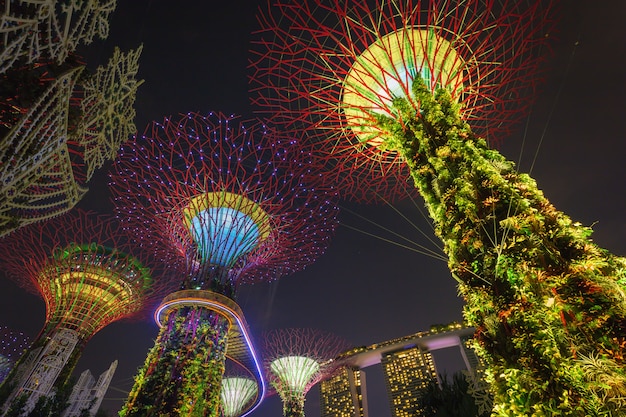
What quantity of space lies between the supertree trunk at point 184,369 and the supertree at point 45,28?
1276 cm

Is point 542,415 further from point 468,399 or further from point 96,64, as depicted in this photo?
point 468,399

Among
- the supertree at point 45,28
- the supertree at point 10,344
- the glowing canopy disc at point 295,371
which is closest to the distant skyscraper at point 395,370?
the glowing canopy disc at point 295,371

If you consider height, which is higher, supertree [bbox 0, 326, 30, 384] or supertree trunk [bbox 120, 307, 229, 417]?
supertree [bbox 0, 326, 30, 384]

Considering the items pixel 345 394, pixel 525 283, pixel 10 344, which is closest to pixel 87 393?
pixel 10 344

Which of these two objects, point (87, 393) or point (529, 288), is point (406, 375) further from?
point (529, 288)

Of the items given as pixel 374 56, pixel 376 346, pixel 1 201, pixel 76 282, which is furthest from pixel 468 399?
pixel 376 346

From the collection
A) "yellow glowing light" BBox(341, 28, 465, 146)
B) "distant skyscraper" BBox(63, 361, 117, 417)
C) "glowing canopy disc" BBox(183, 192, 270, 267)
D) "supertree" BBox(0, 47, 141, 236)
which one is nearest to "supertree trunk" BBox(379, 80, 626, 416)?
"yellow glowing light" BBox(341, 28, 465, 146)

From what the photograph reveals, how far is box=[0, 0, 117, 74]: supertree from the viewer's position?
357 centimetres

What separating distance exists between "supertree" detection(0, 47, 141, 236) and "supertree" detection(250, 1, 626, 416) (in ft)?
19.1

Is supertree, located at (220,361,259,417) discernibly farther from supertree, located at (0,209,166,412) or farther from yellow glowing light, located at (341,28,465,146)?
yellow glowing light, located at (341,28,465,146)

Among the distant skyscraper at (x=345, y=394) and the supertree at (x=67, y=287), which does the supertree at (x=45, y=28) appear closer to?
the supertree at (x=67, y=287)

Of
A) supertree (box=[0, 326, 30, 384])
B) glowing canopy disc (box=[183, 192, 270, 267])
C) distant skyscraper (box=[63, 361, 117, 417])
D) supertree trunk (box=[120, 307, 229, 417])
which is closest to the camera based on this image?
supertree trunk (box=[120, 307, 229, 417])

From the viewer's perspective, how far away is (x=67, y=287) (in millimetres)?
22625

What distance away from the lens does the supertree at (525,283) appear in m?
3.54
